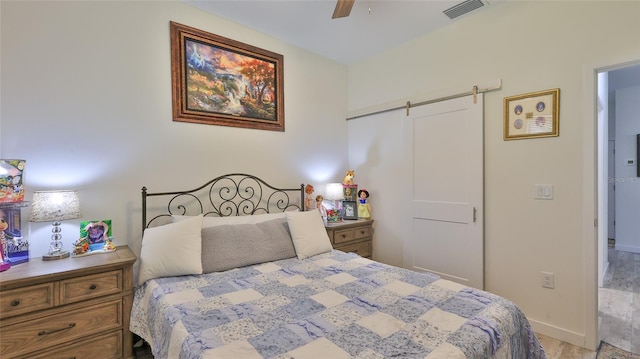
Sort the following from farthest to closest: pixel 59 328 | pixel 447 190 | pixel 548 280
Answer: pixel 447 190 < pixel 548 280 < pixel 59 328

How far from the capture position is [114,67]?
7.17 feet

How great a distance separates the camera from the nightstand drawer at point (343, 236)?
3.04 metres

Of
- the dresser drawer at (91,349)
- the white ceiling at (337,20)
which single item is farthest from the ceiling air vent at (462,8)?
the dresser drawer at (91,349)

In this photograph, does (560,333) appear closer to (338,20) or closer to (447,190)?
(447,190)

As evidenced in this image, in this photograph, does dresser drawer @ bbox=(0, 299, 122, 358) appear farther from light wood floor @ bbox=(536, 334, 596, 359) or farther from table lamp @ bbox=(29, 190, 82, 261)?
light wood floor @ bbox=(536, 334, 596, 359)

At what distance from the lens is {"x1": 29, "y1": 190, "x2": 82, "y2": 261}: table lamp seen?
5.68 ft

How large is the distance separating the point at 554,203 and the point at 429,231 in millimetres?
1076

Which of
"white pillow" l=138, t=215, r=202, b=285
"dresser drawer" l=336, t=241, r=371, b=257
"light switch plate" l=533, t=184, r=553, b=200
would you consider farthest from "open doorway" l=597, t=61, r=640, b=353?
"white pillow" l=138, t=215, r=202, b=285

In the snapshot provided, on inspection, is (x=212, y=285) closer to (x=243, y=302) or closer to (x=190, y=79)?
(x=243, y=302)

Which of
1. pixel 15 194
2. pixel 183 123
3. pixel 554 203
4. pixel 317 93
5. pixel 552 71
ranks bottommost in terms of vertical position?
pixel 554 203

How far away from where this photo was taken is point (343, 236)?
3.12m

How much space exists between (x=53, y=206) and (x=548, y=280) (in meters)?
3.56

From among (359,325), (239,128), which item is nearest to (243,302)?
(359,325)

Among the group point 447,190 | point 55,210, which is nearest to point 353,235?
point 447,190
